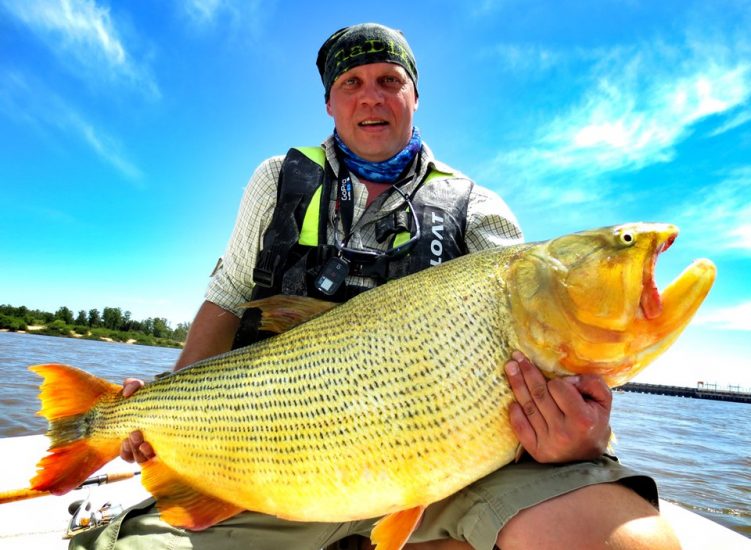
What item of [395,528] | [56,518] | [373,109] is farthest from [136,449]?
[373,109]

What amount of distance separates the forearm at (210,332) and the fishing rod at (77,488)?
3.37ft

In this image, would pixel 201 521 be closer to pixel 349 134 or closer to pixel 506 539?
pixel 506 539

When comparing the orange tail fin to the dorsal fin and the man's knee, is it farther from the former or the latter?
the man's knee

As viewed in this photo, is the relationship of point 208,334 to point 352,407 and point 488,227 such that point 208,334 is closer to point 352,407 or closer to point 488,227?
point 352,407

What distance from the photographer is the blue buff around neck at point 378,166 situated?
346cm

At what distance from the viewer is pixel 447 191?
3.38m

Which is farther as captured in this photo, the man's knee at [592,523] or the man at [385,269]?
the man at [385,269]

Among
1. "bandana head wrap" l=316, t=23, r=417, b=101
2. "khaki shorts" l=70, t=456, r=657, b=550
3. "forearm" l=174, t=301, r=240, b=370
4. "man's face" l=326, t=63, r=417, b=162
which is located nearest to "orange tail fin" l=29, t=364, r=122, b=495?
"khaki shorts" l=70, t=456, r=657, b=550

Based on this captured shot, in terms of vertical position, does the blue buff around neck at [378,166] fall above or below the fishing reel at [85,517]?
above

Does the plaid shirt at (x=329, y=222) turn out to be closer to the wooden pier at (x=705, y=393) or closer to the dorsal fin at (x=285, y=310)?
the dorsal fin at (x=285, y=310)

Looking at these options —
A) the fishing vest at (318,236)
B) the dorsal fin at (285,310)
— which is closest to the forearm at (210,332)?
the fishing vest at (318,236)

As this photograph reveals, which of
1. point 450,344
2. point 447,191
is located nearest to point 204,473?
point 450,344

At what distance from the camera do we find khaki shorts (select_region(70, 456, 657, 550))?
1947mm

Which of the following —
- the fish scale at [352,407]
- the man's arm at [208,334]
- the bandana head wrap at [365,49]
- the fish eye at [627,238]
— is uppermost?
the bandana head wrap at [365,49]
